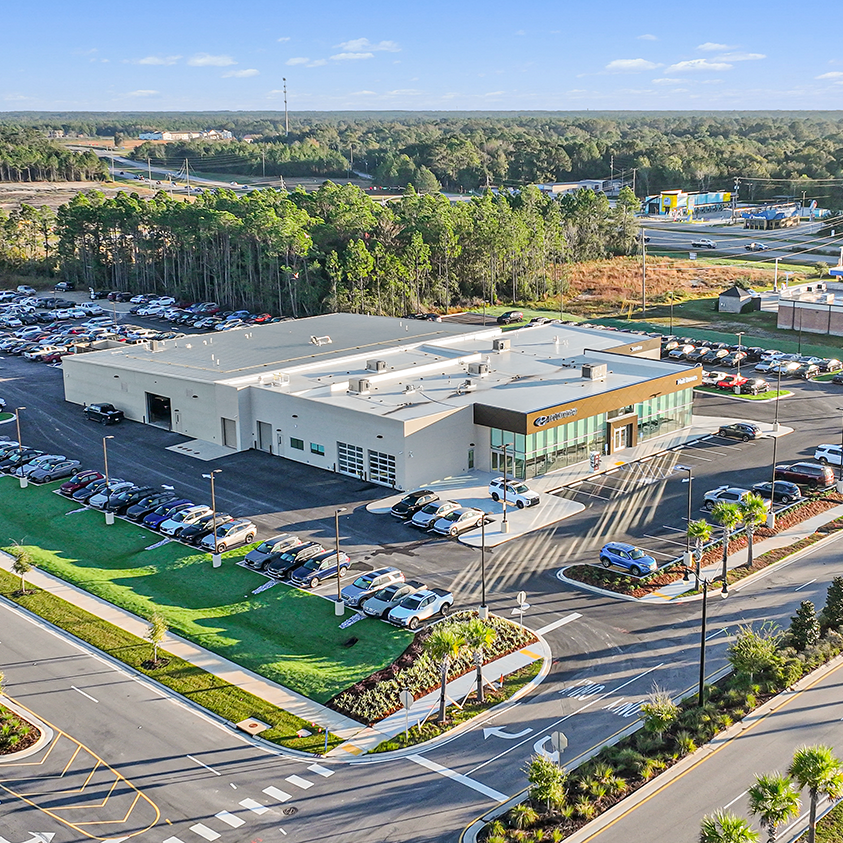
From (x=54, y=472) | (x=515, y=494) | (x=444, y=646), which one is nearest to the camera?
(x=444, y=646)

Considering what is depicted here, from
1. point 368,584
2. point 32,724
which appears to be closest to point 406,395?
point 368,584

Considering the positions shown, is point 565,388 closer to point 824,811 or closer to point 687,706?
point 687,706

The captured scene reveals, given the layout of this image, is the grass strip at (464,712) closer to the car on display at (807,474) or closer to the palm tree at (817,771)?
the palm tree at (817,771)

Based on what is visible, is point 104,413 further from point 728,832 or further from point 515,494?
point 728,832

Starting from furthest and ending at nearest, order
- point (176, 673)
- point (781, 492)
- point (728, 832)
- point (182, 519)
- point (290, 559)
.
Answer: point (781, 492), point (182, 519), point (290, 559), point (176, 673), point (728, 832)

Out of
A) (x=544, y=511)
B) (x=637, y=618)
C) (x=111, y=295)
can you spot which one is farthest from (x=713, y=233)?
(x=637, y=618)

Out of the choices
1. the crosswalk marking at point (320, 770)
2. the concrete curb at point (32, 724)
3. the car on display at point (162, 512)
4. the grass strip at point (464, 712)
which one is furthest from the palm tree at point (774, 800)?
the car on display at point (162, 512)

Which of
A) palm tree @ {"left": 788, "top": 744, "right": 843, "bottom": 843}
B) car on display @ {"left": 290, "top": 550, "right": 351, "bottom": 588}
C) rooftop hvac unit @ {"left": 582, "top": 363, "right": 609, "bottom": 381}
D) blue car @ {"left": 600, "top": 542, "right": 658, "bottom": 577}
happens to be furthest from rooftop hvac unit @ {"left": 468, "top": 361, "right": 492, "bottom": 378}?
palm tree @ {"left": 788, "top": 744, "right": 843, "bottom": 843}
